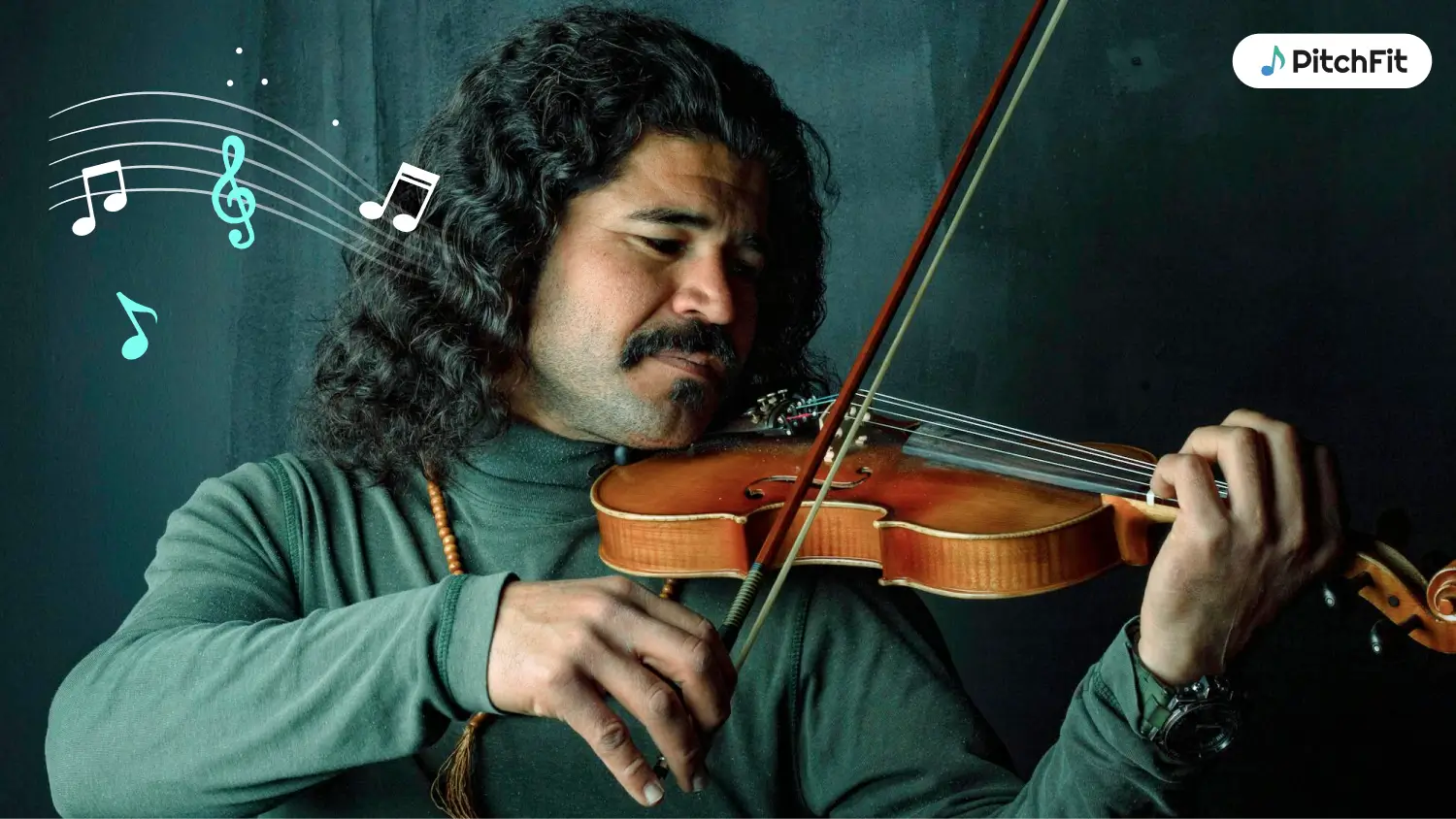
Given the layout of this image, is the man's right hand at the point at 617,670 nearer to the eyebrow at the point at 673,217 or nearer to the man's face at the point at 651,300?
the man's face at the point at 651,300

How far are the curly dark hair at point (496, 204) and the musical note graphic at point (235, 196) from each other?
0.22 meters

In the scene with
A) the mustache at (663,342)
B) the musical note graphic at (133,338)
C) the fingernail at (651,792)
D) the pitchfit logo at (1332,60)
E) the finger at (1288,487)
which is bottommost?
the fingernail at (651,792)

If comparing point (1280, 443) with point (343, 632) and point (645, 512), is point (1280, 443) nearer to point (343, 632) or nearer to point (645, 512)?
point (645, 512)

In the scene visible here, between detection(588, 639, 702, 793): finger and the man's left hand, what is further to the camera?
the man's left hand

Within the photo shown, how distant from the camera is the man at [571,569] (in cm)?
113

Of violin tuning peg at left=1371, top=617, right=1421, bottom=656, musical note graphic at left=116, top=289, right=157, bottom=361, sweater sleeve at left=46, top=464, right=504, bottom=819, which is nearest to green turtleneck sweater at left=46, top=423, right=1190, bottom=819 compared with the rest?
sweater sleeve at left=46, top=464, right=504, bottom=819

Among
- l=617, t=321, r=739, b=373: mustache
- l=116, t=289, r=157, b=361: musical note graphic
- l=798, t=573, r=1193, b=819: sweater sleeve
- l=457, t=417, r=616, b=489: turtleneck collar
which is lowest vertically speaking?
l=798, t=573, r=1193, b=819: sweater sleeve

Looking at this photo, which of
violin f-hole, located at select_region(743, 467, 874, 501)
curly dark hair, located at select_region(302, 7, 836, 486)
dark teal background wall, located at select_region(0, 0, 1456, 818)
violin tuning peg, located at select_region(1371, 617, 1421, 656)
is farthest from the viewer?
dark teal background wall, located at select_region(0, 0, 1456, 818)

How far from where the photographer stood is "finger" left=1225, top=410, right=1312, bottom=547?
45.1 inches

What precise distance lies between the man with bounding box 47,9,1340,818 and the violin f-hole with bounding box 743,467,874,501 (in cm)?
16

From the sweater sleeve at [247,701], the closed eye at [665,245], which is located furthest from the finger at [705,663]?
the closed eye at [665,245]

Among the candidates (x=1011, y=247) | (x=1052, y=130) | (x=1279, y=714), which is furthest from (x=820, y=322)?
(x=1279, y=714)

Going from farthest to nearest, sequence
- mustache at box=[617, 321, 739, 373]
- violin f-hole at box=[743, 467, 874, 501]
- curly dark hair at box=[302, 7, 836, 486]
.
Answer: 1. curly dark hair at box=[302, 7, 836, 486]
2. mustache at box=[617, 321, 739, 373]
3. violin f-hole at box=[743, 467, 874, 501]

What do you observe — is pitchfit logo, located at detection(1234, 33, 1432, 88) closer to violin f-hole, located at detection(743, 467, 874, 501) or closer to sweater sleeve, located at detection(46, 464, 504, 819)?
violin f-hole, located at detection(743, 467, 874, 501)
